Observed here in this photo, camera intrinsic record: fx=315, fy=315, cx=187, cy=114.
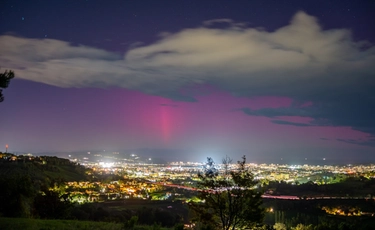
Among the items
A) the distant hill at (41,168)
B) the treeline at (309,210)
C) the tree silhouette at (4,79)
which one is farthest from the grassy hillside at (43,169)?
the tree silhouette at (4,79)

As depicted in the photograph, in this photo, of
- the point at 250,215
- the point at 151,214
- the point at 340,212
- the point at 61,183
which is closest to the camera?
the point at 250,215

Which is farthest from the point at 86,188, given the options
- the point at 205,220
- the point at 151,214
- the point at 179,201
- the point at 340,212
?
the point at 205,220

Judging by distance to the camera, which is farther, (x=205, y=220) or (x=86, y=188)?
(x=86, y=188)

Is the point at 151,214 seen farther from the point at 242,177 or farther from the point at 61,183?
the point at 242,177

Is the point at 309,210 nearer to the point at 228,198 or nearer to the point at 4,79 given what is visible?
the point at 228,198

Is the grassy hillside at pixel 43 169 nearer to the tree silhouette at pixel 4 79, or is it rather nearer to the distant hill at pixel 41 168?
the distant hill at pixel 41 168

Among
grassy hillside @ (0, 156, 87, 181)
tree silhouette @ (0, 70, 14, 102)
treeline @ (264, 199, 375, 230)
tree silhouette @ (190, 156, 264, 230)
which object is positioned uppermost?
tree silhouette @ (0, 70, 14, 102)

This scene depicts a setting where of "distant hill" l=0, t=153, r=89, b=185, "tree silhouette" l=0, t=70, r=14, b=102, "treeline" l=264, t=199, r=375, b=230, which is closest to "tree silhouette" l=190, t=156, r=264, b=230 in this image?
"tree silhouette" l=0, t=70, r=14, b=102

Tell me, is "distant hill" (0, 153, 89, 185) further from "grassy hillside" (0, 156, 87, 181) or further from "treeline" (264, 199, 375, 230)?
"treeline" (264, 199, 375, 230)
